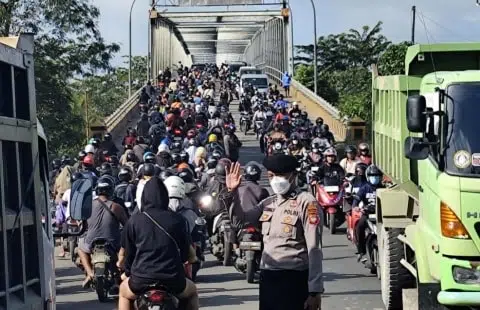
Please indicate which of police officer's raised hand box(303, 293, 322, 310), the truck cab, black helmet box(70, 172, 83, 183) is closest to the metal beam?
black helmet box(70, 172, 83, 183)

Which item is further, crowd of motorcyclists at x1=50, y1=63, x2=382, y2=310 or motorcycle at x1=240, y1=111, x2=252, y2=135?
motorcycle at x1=240, y1=111, x2=252, y2=135

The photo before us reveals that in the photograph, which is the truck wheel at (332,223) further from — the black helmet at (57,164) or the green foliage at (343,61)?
the green foliage at (343,61)

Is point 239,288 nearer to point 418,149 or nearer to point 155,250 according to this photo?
point 418,149

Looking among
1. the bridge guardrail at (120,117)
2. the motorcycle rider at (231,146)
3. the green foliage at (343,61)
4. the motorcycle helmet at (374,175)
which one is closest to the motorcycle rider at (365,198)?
the motorcycle helmet at (374,175)

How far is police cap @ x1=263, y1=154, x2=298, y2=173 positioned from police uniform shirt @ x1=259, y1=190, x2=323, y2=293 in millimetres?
178

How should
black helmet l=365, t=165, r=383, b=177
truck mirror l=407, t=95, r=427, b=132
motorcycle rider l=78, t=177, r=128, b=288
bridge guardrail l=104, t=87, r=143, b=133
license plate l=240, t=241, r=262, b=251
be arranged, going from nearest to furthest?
truck mirror l=407, t=95, r=427, b=132 → motorcycle rider l=78, t=177, r=128, b=288 → license plate l=240, t=241, r=262, b=251 → black helmet l=365, t=165, r=383, b=177 → bridge guardrail l=104, t=87, r=143, b=133

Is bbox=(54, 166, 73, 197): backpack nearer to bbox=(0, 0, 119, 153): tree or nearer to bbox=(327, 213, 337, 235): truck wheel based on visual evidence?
bbox=(327, 213, 337, 235): truck wheel

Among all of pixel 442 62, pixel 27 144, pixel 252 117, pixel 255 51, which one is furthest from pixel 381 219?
pixel 255 51

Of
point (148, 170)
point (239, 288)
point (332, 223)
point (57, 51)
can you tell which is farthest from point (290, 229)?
point (57, 51)

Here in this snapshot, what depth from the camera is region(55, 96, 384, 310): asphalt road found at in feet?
40.8

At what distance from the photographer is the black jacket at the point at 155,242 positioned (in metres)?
7.60

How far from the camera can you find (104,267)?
40.1 feet

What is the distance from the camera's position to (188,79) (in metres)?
57.9

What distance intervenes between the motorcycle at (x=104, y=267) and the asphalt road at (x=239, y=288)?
9.6 inches
